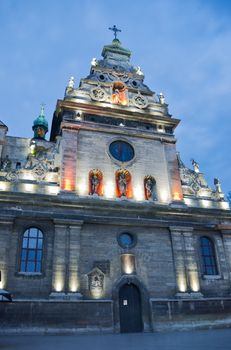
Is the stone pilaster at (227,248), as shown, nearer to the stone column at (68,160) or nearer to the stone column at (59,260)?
the stone column at (59,260)

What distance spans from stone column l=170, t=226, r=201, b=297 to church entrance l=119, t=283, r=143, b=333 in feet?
9.53

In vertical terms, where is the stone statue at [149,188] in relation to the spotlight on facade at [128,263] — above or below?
above

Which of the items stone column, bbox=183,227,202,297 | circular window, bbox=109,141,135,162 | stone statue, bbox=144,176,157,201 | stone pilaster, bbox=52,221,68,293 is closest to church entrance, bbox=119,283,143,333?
stone column, bbox=183,227,202,297

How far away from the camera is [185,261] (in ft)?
72.1

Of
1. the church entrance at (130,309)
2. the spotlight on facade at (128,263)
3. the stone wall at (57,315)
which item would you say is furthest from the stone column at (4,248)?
the church entrance at (130,309)

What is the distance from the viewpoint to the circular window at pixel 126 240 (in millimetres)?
A: 21672

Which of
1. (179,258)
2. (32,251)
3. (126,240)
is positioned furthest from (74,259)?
(179,258)

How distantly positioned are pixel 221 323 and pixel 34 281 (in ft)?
41.1

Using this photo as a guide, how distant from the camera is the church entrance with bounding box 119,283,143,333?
19.6 m

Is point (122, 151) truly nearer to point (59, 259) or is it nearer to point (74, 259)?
point (74, 259)

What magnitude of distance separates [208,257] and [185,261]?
245 cm

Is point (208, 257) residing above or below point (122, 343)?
above

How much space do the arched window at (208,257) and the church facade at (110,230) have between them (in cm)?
8

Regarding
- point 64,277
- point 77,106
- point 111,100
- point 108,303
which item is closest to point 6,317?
point 64,277
